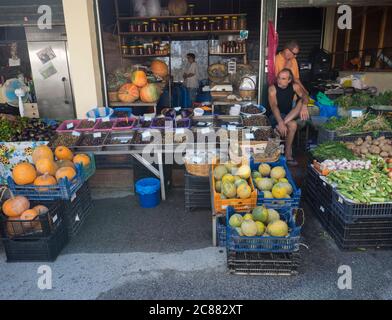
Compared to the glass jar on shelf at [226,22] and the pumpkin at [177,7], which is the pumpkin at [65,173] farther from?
the glass jar on shelf at [226,22]

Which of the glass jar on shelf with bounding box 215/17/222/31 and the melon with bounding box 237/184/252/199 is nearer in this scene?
the melon with bounding box 237/184/252/199

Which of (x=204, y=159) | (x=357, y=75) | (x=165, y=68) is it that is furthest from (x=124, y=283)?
(x=357, y=75)

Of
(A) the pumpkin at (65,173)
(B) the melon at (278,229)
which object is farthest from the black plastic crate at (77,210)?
(B) the melon at (278,229)

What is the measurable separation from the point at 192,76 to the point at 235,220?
21.9 feet

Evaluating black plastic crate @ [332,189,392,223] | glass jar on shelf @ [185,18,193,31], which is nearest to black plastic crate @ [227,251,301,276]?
black plastic crate @ [332,189,392,223]

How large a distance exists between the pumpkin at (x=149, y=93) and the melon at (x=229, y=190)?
102 inches

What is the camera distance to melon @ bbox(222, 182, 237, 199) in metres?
3.55

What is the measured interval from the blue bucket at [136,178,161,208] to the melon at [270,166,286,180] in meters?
1.66

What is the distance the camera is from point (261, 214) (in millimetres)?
3305

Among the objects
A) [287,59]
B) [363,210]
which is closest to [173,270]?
[363,210]

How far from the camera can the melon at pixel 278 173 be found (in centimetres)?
393

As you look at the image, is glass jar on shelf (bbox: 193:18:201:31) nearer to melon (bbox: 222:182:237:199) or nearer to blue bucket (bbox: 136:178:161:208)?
blue bucket (bbox: 136:178:161:208)

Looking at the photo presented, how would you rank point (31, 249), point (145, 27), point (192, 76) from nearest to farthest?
point (31, 249)
point (145, 27)
point (192, 76)

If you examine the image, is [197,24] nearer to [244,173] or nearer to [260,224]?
[244,173]
